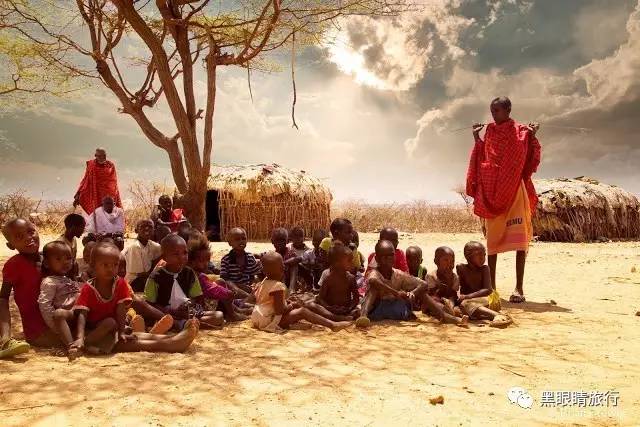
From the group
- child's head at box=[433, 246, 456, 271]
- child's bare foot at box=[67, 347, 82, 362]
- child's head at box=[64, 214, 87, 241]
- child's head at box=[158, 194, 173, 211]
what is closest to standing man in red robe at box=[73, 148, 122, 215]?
child's head at box=[158, 194, 173, 211]

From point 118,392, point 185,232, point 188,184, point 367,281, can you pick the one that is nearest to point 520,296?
point 367,281

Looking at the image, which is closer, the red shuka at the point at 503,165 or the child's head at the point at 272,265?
the child's head at the point at 272,265

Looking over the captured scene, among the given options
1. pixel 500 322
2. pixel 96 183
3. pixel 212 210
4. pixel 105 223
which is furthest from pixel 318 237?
pixel 212 210

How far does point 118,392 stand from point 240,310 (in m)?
2.25

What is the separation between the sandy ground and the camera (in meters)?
2.33

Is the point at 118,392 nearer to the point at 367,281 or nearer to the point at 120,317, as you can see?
the point at 120,317

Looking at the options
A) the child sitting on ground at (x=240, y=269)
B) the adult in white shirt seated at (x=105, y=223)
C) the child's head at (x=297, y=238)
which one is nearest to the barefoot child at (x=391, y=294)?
the child sitting on ground at (x=240, y=269)

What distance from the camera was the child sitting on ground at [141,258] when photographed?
562cm

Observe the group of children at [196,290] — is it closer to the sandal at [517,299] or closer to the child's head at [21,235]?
the child's head at [21,235]

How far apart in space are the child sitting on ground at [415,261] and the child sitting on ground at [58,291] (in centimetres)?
292

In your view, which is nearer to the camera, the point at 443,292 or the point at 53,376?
the point at 53,376

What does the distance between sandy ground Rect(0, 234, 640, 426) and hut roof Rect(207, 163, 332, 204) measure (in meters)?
10.1

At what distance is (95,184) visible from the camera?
841cm

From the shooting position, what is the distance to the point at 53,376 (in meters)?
2.85
